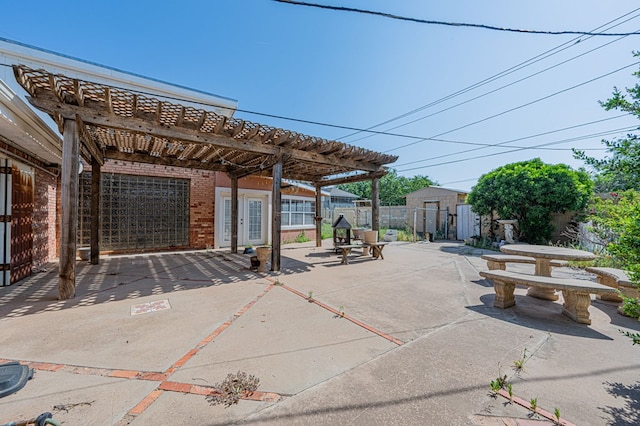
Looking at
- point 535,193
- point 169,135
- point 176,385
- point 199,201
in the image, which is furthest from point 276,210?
point 535,193

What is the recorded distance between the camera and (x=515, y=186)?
10.5 metres

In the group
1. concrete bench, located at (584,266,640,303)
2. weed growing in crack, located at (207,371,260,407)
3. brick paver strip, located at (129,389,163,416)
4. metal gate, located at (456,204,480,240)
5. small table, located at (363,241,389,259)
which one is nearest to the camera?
brick paver strip, located at (129,389,163,416)

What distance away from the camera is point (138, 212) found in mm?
8602

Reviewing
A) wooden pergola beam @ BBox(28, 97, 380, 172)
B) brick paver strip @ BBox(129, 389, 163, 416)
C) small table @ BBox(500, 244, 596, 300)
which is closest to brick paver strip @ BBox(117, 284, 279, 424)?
brick paver strip @ BBox(129, 389, 163, 416)

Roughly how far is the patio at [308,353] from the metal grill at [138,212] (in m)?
3.66

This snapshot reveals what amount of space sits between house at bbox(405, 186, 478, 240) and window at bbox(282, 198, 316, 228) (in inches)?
225

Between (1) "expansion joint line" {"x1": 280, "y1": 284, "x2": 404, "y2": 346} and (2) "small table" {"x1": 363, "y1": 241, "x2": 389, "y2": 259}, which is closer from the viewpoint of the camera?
(1) "expansion joint line" {"x1": 280, "y1": 284, "x2": 404, "y2": 346}

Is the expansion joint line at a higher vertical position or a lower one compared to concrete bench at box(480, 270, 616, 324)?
lower

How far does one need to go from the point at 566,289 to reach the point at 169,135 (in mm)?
6841

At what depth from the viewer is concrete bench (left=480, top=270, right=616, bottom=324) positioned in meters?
3.29

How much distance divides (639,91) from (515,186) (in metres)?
10.1

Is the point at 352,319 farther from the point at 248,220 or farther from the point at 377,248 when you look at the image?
the point at 248,220

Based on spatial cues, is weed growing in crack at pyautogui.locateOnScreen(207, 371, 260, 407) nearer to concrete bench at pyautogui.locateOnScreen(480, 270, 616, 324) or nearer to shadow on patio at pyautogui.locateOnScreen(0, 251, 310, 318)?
shadow on patio at pyautogui.locateOnScreen(0, 251, 310, 318)

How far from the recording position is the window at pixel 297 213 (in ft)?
39.9
